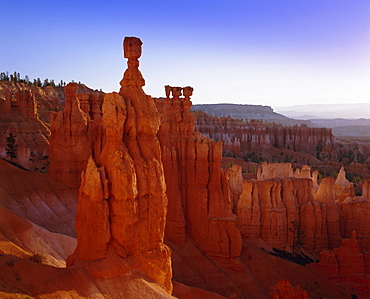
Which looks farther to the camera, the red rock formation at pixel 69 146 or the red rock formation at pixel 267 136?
the red rock formation at pixel 267 136

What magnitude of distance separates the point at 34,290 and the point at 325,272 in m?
18.9

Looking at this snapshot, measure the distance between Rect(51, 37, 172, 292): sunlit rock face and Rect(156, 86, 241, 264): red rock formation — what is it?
22.2 feet

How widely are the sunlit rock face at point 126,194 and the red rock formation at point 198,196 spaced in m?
6.75

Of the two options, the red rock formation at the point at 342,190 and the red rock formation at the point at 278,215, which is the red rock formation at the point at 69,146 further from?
the red rock formation at the point at 342,190

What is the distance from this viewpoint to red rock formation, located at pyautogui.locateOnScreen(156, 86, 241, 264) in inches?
736

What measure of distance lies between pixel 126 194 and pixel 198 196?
29.7 feet

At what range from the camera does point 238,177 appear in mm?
→ 30656

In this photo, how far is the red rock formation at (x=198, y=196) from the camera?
61.4 ft

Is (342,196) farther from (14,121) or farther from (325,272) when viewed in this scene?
(14,121)

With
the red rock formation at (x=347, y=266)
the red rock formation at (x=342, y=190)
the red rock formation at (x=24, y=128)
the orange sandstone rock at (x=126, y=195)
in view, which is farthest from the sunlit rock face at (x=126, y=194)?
the red rock formation at (x=24, y=128)

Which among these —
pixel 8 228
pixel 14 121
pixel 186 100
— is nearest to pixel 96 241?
pixel 8 228

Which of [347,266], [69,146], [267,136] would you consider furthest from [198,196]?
[267,136]

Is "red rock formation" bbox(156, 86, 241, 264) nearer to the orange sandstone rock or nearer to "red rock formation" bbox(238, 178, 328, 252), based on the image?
"red rock formation" bbox(238, 178, 328, 252)

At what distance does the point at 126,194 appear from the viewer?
10.5 metres
